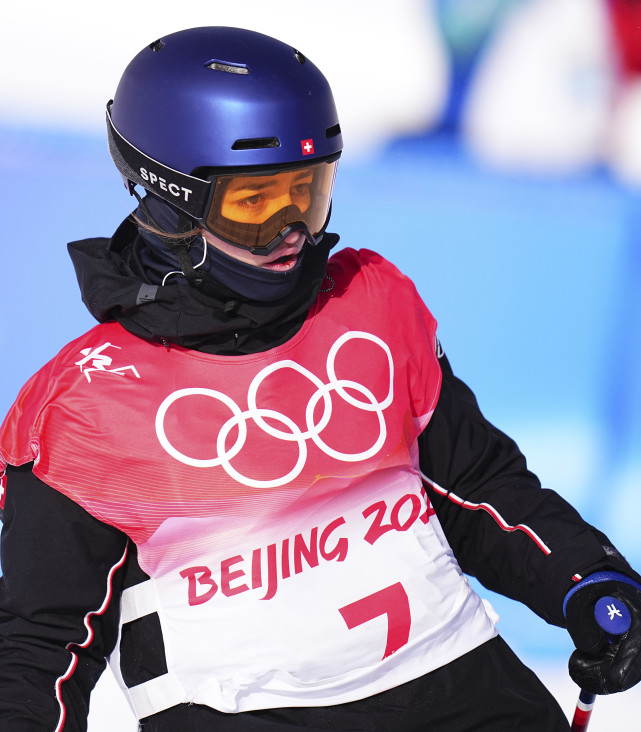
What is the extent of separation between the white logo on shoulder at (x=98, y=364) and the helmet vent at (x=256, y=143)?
0.36 metres

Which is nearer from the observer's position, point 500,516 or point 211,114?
point 211,114

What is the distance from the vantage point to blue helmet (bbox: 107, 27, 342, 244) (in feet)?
5.40

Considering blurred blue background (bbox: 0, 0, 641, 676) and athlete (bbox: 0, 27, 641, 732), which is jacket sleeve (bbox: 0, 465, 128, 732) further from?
blurred blue background (bbox: 0, 0, 641, 676)

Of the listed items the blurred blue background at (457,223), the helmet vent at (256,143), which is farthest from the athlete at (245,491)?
the blurred blue background at (457,223)

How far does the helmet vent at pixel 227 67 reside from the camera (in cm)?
167

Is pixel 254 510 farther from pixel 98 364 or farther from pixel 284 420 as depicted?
pixel 98 364

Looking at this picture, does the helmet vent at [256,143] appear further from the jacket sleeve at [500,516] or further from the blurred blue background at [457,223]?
the blurred blue background at [457,223]

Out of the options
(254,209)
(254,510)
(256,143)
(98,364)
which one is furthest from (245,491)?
(256,143)

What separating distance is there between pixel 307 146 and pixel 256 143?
0.08 metres

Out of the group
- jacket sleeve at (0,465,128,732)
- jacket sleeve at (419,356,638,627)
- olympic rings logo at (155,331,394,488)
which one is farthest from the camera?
jacket sleeve at (419,356,638,627)

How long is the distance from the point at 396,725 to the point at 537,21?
3.23 meters

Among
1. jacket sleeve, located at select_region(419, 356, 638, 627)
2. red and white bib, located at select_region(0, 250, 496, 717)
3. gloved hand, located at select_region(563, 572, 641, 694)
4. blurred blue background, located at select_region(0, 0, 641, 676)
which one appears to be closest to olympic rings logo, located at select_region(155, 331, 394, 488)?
red and white bib, located at select_region(0, 250, 496, 717)

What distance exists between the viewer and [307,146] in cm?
168

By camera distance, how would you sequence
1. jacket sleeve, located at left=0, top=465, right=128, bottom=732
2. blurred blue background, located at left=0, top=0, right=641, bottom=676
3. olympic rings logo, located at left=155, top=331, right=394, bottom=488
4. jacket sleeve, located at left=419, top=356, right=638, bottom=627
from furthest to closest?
blurred blue background, located at left=0, top=0, right=641, bottom=676, jacket sleeve, located at left=419, top=356, right=638, bottom=627, olympic rings logo, located at left=155, top=331, right=394, bottom=488, jacket sleeve, located at left=0, top=465, right=128, bottom=732
